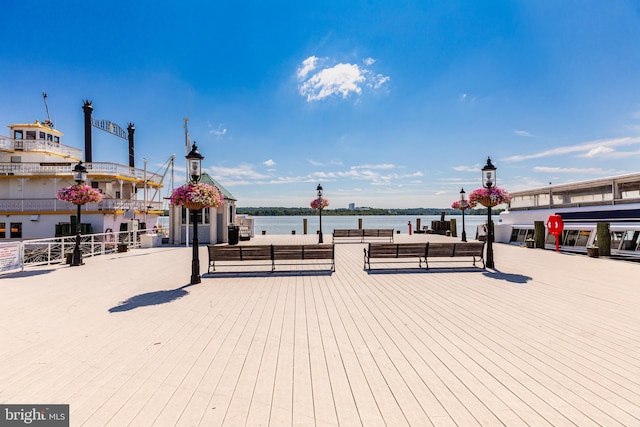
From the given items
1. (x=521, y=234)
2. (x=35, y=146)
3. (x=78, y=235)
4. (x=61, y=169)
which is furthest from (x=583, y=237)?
(x=35, y=146)

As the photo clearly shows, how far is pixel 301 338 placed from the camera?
515 centimetres

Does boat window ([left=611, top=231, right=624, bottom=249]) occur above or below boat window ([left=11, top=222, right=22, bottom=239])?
below

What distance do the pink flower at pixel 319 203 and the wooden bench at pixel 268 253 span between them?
1154 centimetres

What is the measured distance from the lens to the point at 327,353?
4.59 m

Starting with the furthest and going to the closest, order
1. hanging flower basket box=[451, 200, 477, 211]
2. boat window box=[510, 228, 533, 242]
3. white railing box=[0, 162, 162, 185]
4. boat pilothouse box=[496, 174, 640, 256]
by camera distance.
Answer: hanging flower basket box=[451, 200, 477, 211] → white railing box=[0, 162, 162, 185] → boat window box=[510, 228, 533, 242] → boat pilothouse box=[496, 174, 640, 256]

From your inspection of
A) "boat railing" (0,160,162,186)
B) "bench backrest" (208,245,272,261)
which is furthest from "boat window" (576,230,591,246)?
"boat railing" (0,160,162,186)

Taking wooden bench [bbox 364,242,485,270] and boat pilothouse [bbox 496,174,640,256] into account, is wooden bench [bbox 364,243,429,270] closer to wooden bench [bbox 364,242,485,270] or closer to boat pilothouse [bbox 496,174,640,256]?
wooden bench [bbox 364,242,485,270]

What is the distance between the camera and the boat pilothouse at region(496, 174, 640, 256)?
15.1m

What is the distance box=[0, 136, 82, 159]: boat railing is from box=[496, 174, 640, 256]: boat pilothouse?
40172 millimetres

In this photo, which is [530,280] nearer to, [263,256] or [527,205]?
→ [263,256]

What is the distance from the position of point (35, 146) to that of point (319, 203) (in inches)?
1074

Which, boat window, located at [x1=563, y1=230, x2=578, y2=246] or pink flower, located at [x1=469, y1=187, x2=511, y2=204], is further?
boat window, located at [x1=563, y1=230, x2=578, y2=246]

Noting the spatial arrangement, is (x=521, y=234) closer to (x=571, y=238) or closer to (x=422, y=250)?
(x=571, y=238)

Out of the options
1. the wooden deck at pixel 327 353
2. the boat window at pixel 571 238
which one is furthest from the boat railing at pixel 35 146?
the boat window at pixel 571 238
